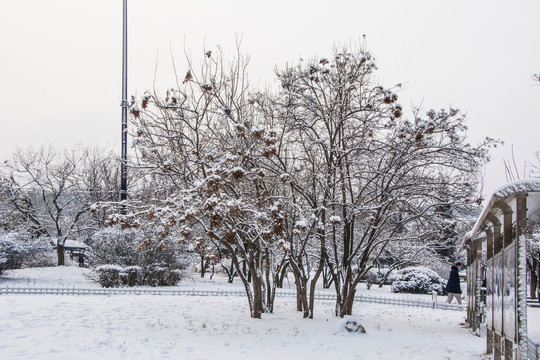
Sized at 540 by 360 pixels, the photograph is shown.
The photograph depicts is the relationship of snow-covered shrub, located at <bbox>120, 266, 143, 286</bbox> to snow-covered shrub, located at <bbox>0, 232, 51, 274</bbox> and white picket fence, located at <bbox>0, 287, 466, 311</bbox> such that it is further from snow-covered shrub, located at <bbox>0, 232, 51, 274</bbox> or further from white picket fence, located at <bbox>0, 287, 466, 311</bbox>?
snow-covered shrub, located at <bbox>0, 232, 51, 274</bbox>

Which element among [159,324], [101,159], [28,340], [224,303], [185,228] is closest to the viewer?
[28,340]

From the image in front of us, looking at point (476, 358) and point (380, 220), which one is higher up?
point (380, 220)

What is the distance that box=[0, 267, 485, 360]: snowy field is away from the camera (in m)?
8.89

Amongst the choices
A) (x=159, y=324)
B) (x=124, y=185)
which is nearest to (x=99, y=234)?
(x=124, y=185)

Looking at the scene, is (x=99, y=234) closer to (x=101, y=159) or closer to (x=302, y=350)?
(x=302, y=350)

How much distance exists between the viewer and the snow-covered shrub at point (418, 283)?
84.2 ft

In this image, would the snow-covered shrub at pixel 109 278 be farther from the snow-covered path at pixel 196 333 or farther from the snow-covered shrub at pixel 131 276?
the snow-covered path at pixel 196 333

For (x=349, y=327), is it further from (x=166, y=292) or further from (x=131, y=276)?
(x=131, y=276)

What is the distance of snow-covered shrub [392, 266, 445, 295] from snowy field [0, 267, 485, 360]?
31.2 feet

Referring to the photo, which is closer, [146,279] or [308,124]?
[308,124]

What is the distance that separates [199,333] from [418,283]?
1782cm

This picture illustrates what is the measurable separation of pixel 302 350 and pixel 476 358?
10.9ft

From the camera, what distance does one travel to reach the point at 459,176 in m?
13.3

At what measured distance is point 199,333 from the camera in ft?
35.3
